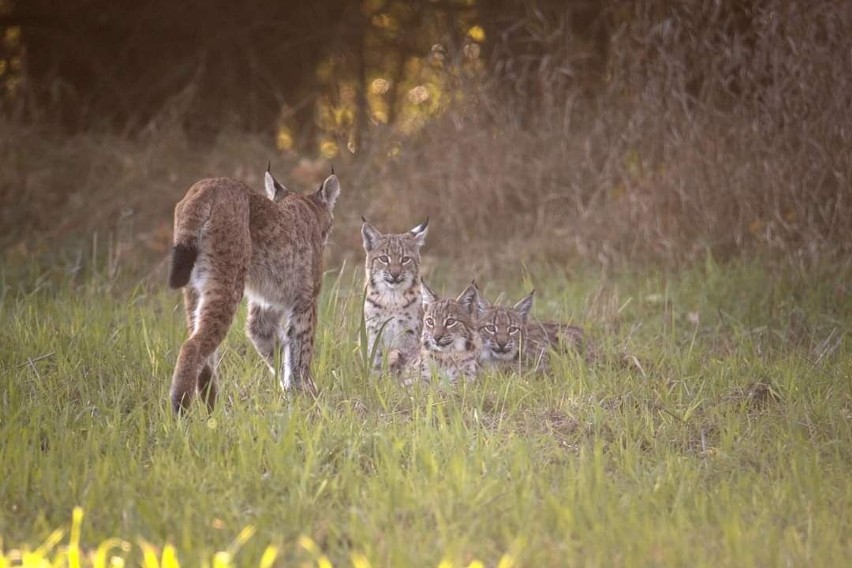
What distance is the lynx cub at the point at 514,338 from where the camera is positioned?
7.16 m

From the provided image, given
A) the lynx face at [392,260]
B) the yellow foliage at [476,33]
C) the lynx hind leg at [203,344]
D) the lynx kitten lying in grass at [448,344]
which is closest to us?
the lynx hind leg at [203,344]

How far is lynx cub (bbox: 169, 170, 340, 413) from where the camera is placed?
5.35m

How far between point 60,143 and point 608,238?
7.12 meters

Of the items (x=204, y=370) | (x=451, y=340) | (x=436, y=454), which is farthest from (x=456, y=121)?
(x=436, y=454)

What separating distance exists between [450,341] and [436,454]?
2062 millimetres

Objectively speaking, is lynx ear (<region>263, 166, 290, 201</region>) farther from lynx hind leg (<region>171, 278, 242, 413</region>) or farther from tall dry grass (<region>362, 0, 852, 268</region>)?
tall dry grass (<region>362, 0, 852, 268</region>)

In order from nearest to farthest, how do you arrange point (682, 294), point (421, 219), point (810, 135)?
point (682, 294) < point (810, 135) < point (421, 219)

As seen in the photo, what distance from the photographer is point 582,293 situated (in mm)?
9328

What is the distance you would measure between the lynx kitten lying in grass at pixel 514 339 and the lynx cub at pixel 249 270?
1.11 m

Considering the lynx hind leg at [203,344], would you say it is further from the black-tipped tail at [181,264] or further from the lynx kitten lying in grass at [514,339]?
the lynx kitten lying in grass at [514,339]

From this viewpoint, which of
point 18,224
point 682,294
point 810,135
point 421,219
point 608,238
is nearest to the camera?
point 682,294

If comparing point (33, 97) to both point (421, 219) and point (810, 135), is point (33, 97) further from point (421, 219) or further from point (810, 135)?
point (810, 135)

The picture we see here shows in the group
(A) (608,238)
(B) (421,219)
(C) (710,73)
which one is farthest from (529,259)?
(C) (710,73)

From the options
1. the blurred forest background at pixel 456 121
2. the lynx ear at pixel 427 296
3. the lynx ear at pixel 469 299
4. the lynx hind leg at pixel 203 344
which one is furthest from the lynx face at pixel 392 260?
the blurred forest background at pixel 456 121
